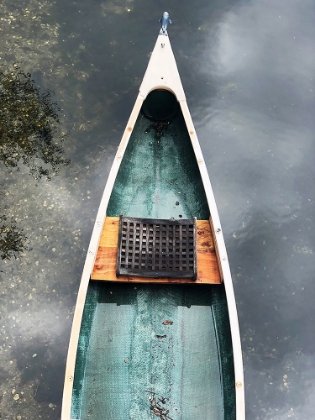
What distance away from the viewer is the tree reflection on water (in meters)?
7.02

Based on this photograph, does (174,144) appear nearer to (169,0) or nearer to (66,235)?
(66,235)

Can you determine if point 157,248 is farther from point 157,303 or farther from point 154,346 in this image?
point 154,346

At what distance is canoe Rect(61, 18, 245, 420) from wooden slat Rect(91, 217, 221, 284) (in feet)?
0.04

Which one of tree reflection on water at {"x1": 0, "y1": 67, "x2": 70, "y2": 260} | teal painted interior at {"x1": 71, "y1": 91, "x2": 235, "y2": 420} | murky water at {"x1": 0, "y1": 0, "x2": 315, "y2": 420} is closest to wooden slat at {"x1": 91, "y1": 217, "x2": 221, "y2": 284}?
teal painted interior at {"x1": 71, "y1": 91, "x2": 235, "y2": 420}

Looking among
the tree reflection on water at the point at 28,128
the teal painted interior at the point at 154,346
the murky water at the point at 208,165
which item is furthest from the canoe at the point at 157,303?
the tree reflection on water at the point at 28,128

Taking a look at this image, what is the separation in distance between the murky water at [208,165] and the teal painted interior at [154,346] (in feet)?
4.10

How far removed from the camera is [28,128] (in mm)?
7191

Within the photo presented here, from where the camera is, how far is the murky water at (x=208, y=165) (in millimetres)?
6031

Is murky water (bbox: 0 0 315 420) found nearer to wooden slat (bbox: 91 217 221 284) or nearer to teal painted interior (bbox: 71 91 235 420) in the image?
teal painted interior (bbox: 71 91 235 420)

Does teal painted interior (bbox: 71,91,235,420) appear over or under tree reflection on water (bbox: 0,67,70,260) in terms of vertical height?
under

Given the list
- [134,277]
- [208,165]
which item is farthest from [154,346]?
[208,165]

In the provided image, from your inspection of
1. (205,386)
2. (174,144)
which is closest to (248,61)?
(174,144)

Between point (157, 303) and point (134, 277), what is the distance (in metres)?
0.44

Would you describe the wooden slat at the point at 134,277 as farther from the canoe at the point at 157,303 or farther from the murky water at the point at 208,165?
the murky water at the point at 208,165
